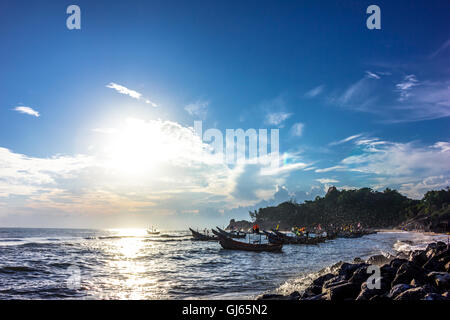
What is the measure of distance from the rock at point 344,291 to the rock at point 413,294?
6.19 ft

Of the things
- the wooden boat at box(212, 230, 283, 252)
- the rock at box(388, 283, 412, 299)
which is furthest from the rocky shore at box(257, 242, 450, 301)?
the wooden boat at box(212, 230, 283, 252)

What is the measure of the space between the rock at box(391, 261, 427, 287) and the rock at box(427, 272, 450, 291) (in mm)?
266

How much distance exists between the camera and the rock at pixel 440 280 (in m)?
9.19

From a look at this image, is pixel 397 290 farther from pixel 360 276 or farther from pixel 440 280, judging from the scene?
pixel 360 276

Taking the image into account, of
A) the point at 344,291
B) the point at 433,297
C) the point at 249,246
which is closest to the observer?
the point at 433,297

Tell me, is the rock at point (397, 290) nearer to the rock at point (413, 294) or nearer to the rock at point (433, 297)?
the rock at point (413, 294)

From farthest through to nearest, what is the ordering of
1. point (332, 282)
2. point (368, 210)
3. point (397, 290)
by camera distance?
point (368, 210), point (332, 282), point (397, 290)

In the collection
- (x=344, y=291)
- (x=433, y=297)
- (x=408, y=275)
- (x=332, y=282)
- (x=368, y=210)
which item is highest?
(x=433, y=297)

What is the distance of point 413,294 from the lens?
7.82 metres

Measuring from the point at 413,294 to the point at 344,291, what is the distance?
2325mm

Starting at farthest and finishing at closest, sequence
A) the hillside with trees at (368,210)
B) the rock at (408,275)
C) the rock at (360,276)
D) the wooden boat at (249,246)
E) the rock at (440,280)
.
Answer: the hillside with trees at (368,210) < the wooden boat at (249,246) < the rock at (360,276) < the rock at (408,275) < the rock at (440,280)

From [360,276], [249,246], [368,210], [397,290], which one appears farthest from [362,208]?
[397,290]

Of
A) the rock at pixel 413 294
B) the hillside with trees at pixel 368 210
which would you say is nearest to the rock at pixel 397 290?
the rock at pixel 413 294

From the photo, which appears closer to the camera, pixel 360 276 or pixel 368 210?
pixel 360 276
